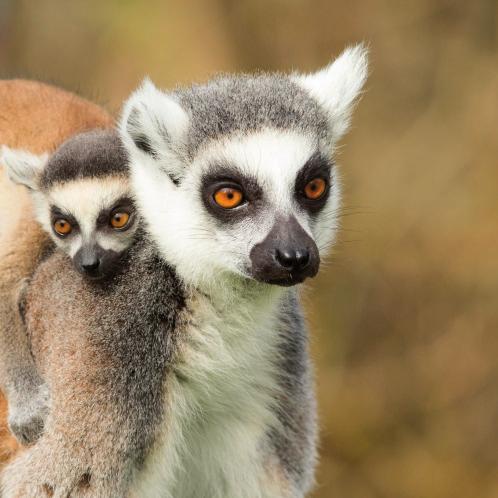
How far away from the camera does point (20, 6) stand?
10.7 meters

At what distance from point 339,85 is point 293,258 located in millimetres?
1144

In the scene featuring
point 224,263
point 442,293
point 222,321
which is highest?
point 224,263

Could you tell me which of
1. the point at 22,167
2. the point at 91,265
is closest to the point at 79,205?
the point at 22,167

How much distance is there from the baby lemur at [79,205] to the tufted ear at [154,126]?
28 cm

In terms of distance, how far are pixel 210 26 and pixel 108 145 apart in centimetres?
525

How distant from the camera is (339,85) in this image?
14.5ft

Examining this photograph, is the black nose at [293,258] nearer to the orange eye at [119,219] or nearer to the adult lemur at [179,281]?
the adult lemur at [179,281]

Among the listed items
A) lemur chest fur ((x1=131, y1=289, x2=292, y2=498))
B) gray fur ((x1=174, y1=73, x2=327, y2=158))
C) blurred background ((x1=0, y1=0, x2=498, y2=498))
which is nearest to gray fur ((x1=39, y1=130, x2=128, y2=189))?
gray fur ((x1=174, y1=73, x2=327, y2=158))

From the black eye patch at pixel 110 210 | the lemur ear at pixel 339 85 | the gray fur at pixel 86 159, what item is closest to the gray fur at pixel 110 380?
the black eye patch at pixel 110 210

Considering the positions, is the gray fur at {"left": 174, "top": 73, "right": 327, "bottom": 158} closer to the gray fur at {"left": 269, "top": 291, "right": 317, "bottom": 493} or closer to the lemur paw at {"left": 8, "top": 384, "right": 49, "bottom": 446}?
the gray fur at {"left": 269, "top": 291, "right": 317, "bottom": 493}

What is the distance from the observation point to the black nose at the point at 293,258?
12.0ft

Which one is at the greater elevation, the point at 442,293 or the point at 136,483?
the point at 136,483

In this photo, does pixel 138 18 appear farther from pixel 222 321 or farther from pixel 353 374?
pixel 222 321

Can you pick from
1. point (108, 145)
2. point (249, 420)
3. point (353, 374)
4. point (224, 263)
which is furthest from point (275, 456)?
point (353, 374)
